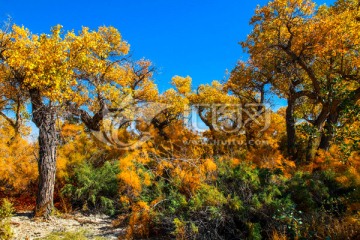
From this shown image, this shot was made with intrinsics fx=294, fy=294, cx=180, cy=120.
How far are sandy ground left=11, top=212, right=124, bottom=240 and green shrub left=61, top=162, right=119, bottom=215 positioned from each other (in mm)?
431

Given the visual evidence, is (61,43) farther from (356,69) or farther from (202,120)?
(202,120)

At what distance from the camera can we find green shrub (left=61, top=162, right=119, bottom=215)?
328 inches


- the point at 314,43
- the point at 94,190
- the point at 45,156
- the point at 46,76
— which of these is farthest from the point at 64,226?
the point at 314,43

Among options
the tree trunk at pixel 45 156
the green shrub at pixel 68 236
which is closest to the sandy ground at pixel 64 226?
the green shrub at pixel 68 236

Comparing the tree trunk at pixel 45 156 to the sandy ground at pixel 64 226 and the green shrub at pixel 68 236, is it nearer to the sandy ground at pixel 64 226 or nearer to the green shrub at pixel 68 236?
the sandy ground at pixel 64 226

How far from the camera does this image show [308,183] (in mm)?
6520

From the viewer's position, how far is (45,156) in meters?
7.58

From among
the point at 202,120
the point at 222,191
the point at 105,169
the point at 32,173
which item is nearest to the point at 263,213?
the point at 222,191

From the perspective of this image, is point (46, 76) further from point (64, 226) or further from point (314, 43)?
point (314, 43)

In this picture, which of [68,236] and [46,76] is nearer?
[68,236]

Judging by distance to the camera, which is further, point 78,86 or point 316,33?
point 78,86

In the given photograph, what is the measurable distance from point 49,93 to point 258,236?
607 cm

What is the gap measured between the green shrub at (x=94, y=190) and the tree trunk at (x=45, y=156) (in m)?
0.84

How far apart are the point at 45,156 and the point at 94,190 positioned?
5.65 feet
